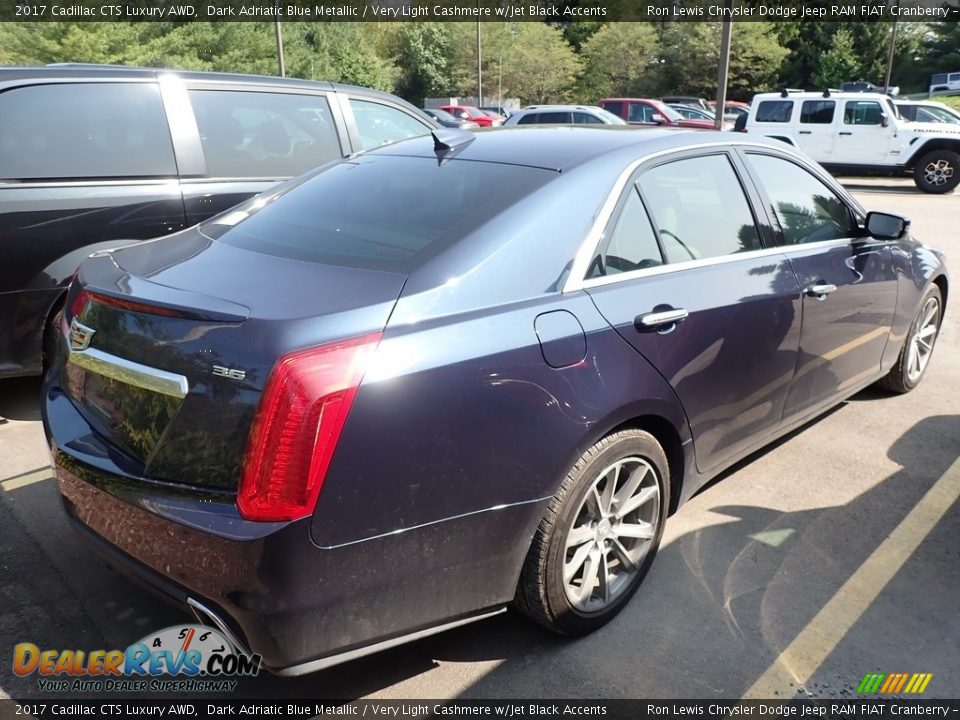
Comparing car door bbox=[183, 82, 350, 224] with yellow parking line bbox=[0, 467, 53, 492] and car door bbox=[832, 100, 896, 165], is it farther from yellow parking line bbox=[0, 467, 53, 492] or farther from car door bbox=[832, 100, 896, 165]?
car door bbox=[832, 100, 896, 165]

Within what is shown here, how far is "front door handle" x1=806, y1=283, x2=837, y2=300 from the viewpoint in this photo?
3.50 meters

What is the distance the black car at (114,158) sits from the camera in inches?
163

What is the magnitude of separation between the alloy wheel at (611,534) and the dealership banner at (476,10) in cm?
3420

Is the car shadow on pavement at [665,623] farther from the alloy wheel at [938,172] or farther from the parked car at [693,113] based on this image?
the parked car at [693,113]

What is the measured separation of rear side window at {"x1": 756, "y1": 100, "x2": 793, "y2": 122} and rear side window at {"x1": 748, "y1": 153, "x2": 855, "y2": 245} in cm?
1636

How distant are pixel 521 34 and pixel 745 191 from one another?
5894 cm

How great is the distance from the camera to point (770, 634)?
274 centimetres

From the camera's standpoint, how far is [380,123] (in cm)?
610

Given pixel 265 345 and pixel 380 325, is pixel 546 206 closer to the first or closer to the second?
pixel 380 325

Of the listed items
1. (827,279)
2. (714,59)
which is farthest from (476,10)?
(827,279)

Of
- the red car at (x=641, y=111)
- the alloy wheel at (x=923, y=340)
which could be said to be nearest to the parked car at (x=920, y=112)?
the red car at (x=641, y=111)

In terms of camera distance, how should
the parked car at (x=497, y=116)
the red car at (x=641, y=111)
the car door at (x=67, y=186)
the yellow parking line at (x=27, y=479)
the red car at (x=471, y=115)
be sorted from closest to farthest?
1. the yellow parking line at (x=27, y=479)
2. the car door at (x=67, y=186)
3. the red car at (x=641, y=111)
4. the red car at (x=471, y=115)
5. the parked car at (x=497, y=116)

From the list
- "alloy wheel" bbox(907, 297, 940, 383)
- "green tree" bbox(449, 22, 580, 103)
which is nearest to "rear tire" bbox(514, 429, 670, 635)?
"alloy wheel" bbox(907, 297, 940, 383)

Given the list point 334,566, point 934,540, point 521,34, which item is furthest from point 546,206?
point 521,34
